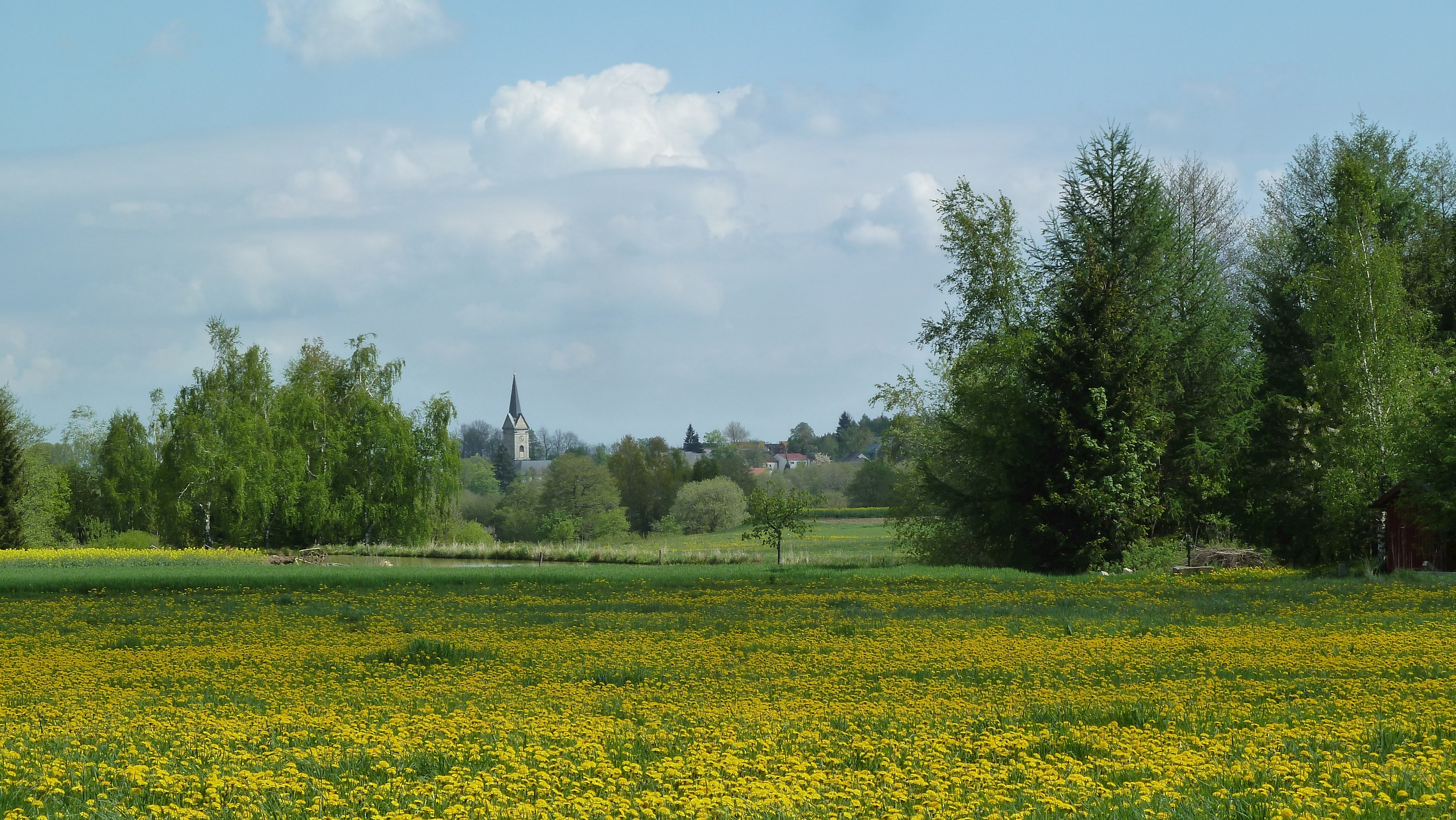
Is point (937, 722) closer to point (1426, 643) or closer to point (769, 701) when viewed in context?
point (769, 701)

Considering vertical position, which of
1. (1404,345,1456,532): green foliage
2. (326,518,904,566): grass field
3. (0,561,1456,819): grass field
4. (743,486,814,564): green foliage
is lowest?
(326,518,904,566): grass field

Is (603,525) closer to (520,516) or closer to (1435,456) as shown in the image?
(520,516)

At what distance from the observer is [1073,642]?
1888cm

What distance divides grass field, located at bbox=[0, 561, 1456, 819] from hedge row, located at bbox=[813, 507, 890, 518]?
85.8 meters

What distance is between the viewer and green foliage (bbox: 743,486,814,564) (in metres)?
49.7

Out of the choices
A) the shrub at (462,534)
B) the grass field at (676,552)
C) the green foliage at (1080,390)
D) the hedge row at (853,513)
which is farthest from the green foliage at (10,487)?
the hedge row at (853,513)

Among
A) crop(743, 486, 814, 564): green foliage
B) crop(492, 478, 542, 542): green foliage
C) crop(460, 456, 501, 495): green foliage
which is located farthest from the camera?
crop(460, 456, 501, 495): green foliage

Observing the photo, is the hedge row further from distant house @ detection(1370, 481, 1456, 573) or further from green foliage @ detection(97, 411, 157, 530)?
distant house @ detection(1370, 481, 1456, 573)

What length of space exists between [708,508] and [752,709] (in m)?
96.2

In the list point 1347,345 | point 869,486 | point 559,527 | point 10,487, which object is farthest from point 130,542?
point 869,486

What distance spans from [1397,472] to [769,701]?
32698 millimetres

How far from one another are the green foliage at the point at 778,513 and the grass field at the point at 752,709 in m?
22.1

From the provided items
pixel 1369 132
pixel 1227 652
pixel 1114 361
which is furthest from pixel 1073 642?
pixel 1369 132

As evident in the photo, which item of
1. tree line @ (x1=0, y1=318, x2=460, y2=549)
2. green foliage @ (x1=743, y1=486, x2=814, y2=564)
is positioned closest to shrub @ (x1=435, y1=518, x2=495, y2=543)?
tree line @ (x1=0, y1=318, x2=460, y2=549)
